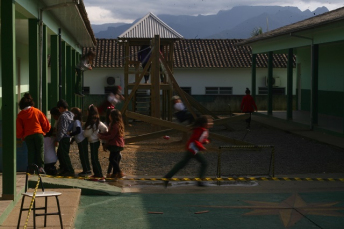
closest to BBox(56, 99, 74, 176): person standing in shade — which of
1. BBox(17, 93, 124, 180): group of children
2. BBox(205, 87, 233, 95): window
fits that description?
BBox(17, 93, 124, 180): group of children

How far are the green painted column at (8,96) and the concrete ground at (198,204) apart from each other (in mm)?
385

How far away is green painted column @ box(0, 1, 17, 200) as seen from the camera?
8266 mm

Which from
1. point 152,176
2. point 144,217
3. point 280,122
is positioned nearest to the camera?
point 144,217

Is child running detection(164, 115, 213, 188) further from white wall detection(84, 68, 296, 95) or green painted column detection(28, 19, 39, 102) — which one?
white wall detection(84, 68, 296, 95)

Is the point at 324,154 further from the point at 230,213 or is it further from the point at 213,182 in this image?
the point at 230,213

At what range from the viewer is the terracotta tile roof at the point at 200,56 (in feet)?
126

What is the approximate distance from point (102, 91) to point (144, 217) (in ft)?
97.9

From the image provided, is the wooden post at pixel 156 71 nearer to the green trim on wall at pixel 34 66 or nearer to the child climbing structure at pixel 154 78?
the child climbing structure at pixel 154 78

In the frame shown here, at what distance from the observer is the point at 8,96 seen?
27.3 ft

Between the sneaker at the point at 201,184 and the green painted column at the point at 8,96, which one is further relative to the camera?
the sneaker at the point at 201,184

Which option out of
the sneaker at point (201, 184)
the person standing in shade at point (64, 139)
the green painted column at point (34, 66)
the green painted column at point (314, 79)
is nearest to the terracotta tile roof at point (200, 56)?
the green painted column at point (314, 79)

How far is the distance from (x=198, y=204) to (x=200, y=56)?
3068 cm

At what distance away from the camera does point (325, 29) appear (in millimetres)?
20141

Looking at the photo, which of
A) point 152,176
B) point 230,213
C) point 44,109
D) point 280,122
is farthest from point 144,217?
point 280,122
